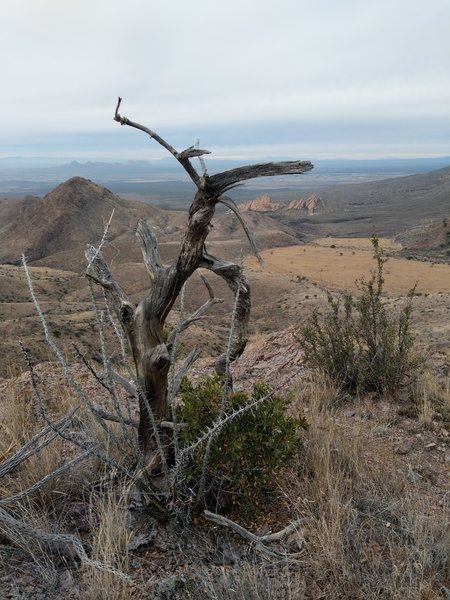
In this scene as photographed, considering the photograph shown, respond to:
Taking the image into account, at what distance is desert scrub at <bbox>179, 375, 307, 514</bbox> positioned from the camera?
3.29m

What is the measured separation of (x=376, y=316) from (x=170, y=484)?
13.3ft

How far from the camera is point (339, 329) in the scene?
20.5 ft

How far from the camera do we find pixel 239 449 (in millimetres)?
3236

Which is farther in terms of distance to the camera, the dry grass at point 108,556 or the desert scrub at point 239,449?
the desert scrub at point 239,449

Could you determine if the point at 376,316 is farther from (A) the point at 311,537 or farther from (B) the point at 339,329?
(A) the point at 311,537

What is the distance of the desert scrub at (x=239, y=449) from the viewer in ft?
10.8

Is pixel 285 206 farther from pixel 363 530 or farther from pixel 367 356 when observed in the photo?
pixel 363 530

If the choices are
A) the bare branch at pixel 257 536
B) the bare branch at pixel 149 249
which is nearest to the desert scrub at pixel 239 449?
the bare branch at pixel 257 536

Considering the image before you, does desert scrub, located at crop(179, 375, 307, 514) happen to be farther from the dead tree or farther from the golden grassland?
the golden grassland

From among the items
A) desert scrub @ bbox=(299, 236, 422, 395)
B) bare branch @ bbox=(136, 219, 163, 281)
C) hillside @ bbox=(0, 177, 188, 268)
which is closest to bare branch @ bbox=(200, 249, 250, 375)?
bare branch @ bbox=(136, 219, 163, 281)

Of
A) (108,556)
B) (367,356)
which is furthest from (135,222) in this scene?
(108,556)

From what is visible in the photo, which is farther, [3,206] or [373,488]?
[3,206]

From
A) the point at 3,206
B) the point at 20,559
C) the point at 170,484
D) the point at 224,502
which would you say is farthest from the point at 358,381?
the point at 3,206

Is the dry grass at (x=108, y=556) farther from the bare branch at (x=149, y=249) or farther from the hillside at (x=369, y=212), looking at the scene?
the hillside at (x=369, y=212)
